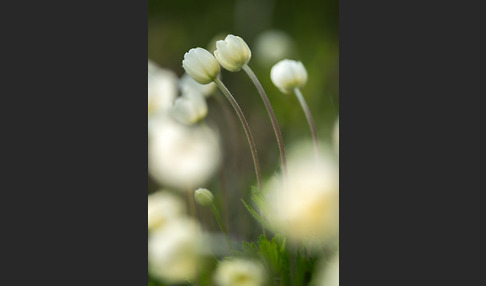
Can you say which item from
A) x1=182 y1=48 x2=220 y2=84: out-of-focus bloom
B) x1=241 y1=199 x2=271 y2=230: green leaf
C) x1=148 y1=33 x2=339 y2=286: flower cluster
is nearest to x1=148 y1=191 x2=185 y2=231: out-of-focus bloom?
x1=148 y1=33 x2=339 y2=286: flower cluster

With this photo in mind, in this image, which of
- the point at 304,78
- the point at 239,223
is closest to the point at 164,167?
the point at 239,223

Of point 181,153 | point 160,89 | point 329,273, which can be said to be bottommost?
point 329,273

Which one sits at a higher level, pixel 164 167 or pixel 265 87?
pixel 265 87

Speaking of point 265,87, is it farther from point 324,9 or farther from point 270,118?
point 324,9

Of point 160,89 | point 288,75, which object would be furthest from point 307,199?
point 160,89

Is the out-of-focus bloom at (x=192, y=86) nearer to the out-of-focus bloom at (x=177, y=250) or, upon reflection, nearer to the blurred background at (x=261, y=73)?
the blurred background at (x=261, y=73)

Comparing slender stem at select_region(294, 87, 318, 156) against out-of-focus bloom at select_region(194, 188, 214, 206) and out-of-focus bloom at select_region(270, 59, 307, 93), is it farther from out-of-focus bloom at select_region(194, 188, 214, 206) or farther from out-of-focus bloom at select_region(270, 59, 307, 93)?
out-of-focus bloom at select_region(194, 188, 214, 206)

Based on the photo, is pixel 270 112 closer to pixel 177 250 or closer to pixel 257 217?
pixel 257 217

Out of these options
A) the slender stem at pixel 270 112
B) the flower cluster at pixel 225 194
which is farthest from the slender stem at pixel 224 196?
the slender stem at pixel 270 112
